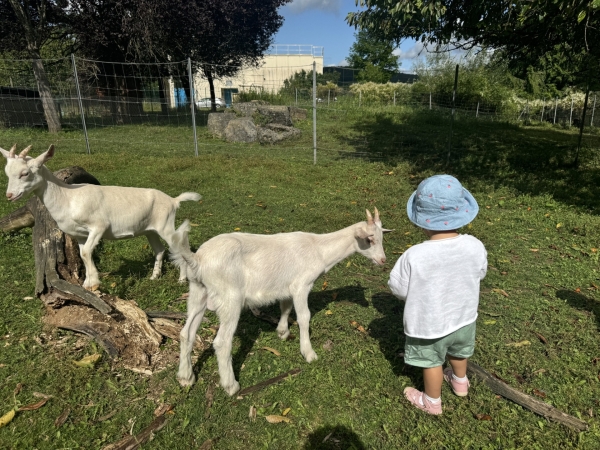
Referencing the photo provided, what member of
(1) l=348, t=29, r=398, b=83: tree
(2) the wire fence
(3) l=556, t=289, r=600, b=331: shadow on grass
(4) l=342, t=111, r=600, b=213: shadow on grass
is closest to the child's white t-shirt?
(3) l=556, t=289, r=600, b=331: shadow on grass

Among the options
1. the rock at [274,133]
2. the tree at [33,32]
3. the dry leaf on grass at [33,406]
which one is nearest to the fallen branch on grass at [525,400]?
the dry leaf on grass at [33,406]

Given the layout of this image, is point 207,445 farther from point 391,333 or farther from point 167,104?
point 167,104

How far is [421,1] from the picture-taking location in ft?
24.0

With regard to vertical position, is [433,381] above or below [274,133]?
below

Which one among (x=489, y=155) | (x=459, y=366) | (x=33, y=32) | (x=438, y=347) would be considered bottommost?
(x=459, y=366)

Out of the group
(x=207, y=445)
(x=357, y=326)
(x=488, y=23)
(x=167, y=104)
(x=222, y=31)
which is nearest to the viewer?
(x=207, y=445)

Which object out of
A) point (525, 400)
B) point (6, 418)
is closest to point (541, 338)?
point (525, 400)

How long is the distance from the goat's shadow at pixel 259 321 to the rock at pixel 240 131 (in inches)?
471

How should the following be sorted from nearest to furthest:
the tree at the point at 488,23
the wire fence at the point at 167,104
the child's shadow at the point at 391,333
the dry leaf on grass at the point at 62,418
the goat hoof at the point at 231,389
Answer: the dry leaf on grass at the point at 62,418 → the goat hoof at the point at 231,389 → the child's shadow at the point at 391,333 → the tree at the point at 488,23 → the wire fence at the point at 167,104

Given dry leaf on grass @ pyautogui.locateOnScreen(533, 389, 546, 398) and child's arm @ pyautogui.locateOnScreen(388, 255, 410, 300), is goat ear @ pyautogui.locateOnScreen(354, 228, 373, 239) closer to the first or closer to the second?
child's arm @ pyautogui.locateOnScreen(388, 255, 410, 300)

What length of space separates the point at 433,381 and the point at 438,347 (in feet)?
1.11

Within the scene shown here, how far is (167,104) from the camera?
20.3 m

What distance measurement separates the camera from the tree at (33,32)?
15875mm

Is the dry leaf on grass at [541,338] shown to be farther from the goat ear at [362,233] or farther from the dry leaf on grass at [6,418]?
the dry leaf on grass at [6,418]
